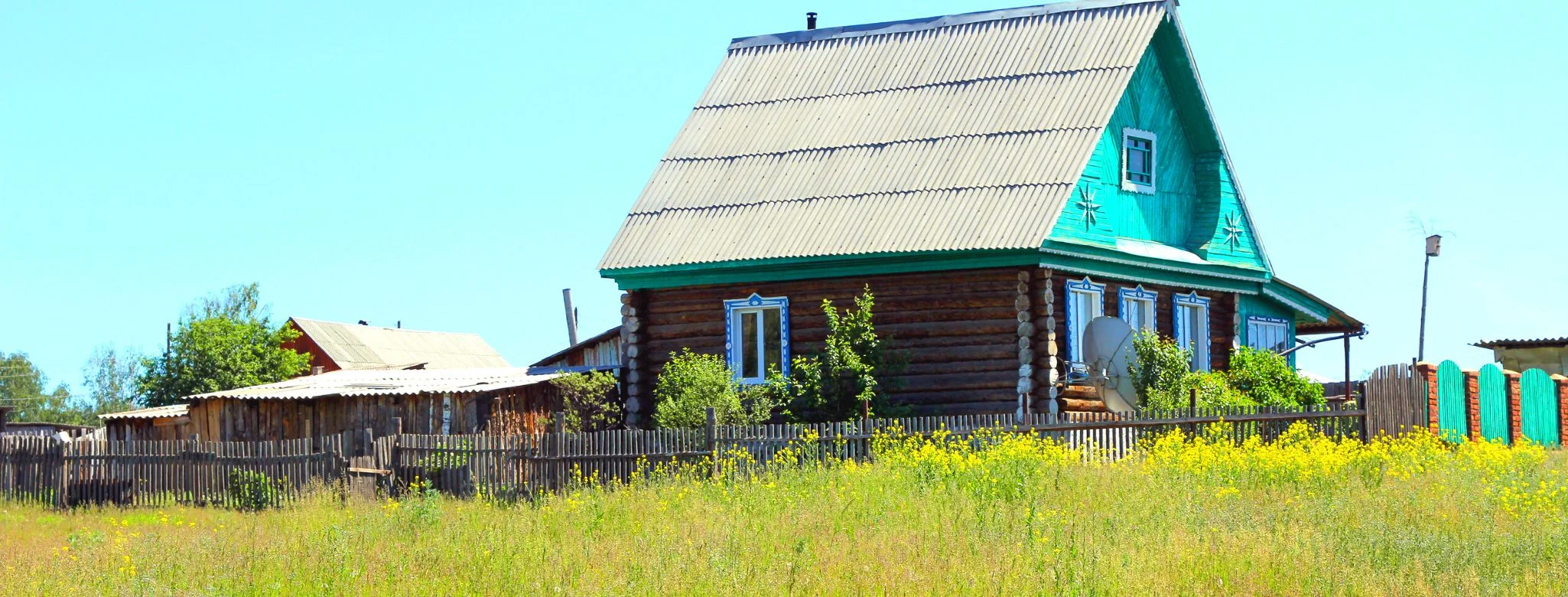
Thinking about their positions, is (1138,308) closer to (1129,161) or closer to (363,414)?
(1129,161)

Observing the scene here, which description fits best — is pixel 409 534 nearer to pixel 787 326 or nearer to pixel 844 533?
pixel 844 533

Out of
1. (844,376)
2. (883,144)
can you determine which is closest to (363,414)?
(844,376)

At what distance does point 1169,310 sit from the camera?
101 ft

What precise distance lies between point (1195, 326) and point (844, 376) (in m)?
7.10

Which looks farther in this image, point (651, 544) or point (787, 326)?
point (787, 326)

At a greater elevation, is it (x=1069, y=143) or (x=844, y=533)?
(x=1069, y=143)

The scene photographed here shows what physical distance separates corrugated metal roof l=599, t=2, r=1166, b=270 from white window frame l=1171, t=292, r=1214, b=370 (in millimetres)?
4345

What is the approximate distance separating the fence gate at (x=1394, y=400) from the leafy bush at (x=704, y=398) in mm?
8993

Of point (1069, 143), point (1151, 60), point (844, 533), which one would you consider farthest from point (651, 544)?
point (1151, 60)

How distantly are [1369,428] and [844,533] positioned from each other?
9.56m

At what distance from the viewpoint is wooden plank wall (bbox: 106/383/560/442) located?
29547 mm

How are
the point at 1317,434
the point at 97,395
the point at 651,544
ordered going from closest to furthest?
the point at 651,544
the point at 1317,434
the point at 97,395

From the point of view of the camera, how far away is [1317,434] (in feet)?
73.3

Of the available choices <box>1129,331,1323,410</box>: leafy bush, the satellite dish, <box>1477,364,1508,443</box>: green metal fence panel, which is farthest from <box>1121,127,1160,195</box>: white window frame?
<box>1477,364,1508,443</box>: green metal fence panel
